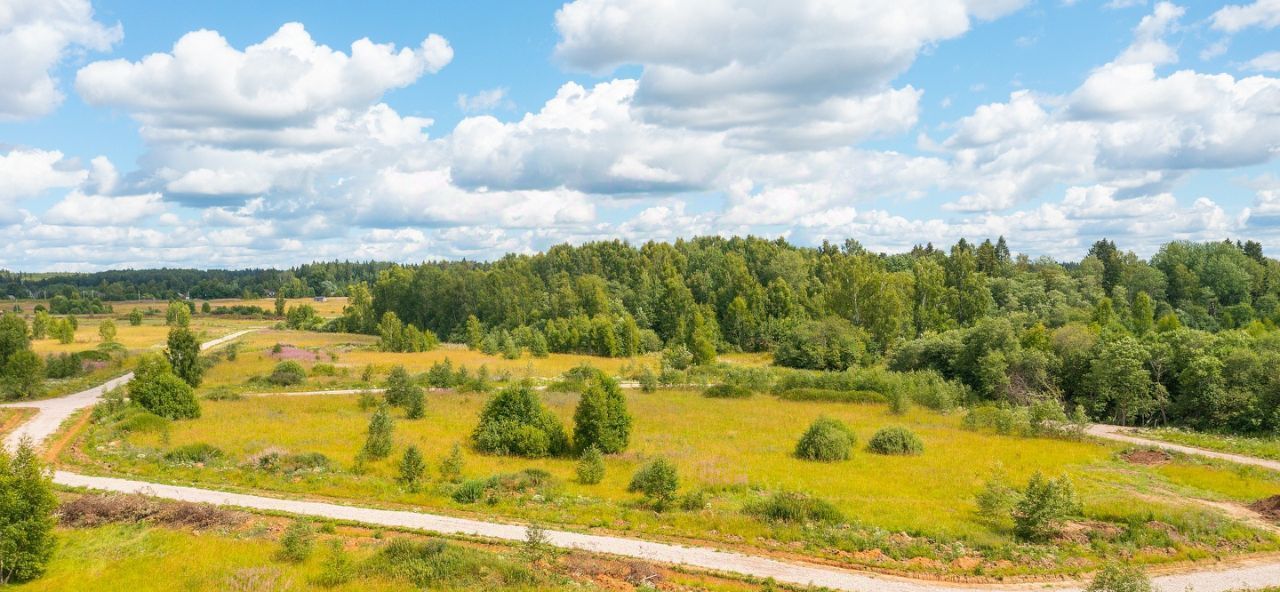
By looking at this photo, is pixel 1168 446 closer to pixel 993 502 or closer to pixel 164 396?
pixel 993 502

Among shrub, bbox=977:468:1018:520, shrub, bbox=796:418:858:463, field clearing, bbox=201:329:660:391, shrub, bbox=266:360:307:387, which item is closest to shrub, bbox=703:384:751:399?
field clearing, bbox=201:329:660:391

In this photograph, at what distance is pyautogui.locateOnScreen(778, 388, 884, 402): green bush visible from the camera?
172 ft

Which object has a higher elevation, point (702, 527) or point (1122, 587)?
point (1122, 587)

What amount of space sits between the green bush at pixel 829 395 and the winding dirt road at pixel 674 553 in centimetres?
3314

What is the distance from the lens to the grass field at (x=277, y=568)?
51.5 ft

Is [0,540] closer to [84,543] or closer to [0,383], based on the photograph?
[84,543]

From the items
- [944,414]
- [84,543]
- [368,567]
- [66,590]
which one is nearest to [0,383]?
[84,543]

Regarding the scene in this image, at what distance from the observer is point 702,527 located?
20.8 m

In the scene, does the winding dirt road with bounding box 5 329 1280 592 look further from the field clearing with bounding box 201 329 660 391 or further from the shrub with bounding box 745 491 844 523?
the field clearing with bounding box 201 329 660 391

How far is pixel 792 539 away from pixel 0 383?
5319 cm

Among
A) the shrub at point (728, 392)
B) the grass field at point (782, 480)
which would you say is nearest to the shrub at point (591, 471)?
the grass field at point (782, 480)

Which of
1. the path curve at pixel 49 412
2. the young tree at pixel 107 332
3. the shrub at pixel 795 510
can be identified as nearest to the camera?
the shrub at pixel 795 510

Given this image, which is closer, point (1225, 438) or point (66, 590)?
point (66, 590)

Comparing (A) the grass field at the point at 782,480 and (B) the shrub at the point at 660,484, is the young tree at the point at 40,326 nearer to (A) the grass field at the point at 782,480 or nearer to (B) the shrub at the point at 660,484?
(A) the grass field at the point at 782,480
